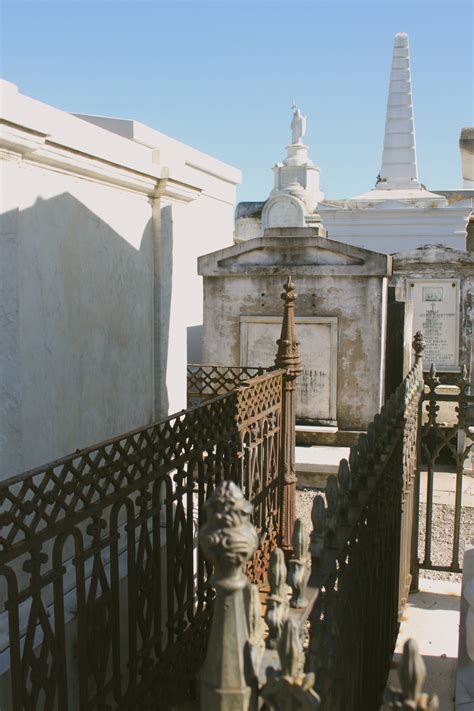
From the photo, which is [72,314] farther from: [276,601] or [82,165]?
[276,601]

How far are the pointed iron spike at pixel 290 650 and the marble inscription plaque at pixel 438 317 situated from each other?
38.5 ft

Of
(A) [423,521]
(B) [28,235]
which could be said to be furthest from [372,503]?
(A) [423,521]

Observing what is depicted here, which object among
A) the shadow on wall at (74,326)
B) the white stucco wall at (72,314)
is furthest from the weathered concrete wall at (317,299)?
the white stucco wall at (72,314)

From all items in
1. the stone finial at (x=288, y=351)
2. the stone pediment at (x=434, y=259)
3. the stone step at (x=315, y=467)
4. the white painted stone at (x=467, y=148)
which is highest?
the white painted stone at (x=467, y=148)

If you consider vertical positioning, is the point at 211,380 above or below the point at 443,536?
above

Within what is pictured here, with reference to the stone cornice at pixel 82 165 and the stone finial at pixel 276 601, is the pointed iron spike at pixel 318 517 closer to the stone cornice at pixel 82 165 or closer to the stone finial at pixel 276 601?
the stone finial at pixel 276 601

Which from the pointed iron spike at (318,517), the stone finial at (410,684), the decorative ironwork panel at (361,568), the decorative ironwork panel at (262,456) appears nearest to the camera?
the stone finial at (410,684)

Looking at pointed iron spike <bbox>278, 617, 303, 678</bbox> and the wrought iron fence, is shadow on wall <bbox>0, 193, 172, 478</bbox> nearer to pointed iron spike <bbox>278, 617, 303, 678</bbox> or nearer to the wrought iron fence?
the wrought iron fence

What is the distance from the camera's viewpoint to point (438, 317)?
12.6 m

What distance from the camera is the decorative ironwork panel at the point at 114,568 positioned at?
2.22 meters

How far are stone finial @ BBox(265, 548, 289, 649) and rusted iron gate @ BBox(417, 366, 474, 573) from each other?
3665 mm

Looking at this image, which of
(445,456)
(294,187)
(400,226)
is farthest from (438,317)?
(294,187)

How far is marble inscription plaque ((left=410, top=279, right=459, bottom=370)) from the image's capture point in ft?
40.9

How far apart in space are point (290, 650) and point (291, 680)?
2.3 inches
